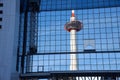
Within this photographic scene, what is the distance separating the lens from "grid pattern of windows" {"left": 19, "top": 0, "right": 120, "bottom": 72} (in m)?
54.4

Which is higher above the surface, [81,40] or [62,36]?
[62,36]

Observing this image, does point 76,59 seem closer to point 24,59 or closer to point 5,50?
point 24,59

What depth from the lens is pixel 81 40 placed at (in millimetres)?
57781

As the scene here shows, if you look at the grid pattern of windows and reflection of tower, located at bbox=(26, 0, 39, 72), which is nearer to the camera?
the grid pattern of windows

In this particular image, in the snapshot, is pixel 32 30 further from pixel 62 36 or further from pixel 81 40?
pixel 81 40

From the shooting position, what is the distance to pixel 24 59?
5431cm

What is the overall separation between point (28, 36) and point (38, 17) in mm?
4756

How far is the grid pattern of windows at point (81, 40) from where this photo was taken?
179ft

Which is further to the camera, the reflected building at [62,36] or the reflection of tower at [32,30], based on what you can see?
the reflection of tower at [32,30]

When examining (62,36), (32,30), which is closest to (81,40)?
(62,36)

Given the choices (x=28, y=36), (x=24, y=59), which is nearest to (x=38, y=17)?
(x=28, y=36)

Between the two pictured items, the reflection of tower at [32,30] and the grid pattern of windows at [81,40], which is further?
the reflection of tower at [32,30]

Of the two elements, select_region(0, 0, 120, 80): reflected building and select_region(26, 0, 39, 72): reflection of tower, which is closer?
select_region(0, 0, 120, 80): reflected building

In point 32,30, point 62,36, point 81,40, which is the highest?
point 32,30
